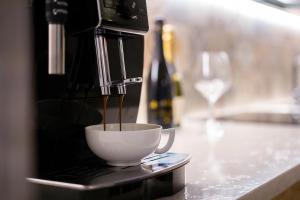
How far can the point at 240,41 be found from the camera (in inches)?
85.5

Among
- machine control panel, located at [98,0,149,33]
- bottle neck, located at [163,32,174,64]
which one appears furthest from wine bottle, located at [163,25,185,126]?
machine control panel, located at [98,0,149,33]

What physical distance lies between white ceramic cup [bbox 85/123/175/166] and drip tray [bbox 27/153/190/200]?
0.5 inches

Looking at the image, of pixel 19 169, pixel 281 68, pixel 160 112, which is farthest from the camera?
pixel 281 68

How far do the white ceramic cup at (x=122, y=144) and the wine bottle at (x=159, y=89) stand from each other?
26.0 inches

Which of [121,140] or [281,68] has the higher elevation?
[281,68]

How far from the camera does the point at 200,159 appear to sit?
2.91ft

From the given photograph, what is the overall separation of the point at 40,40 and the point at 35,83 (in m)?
0.05

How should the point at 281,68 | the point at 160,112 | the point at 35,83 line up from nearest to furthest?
the point at 35,83, the point at 160,112, the point at 281,68

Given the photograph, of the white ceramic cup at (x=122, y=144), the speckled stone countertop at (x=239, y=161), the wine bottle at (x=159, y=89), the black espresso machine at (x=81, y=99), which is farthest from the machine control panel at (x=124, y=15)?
the wine bottle at (x=159, y=89)

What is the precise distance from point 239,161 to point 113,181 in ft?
1.38

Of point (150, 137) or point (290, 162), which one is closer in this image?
point (150, 137)

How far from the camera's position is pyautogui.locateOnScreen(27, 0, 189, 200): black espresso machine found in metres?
0.50

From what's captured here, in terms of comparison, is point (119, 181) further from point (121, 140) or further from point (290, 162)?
point (290, 162)

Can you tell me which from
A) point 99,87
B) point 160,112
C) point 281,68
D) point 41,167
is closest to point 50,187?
point 41,167
